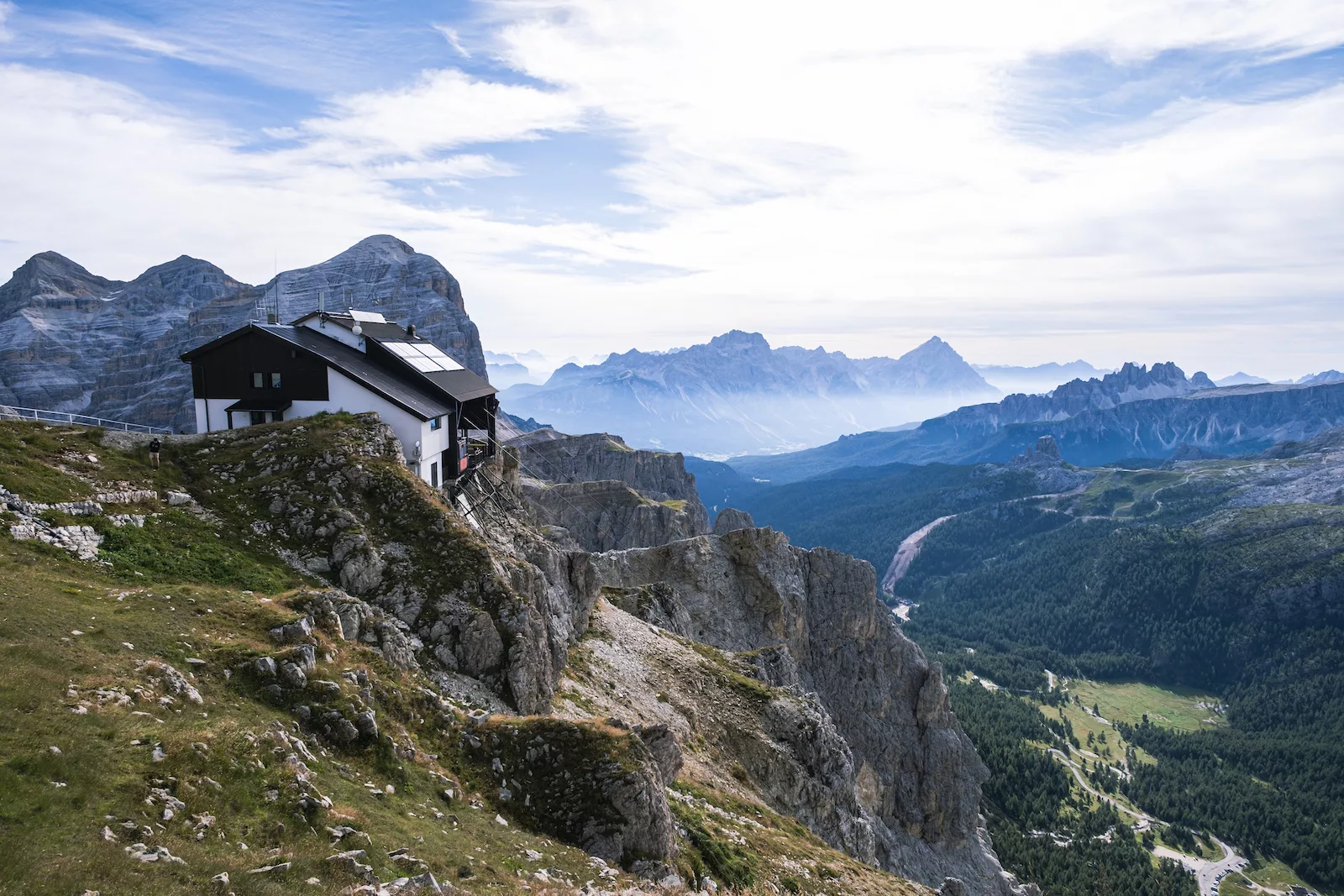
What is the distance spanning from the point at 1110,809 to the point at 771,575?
96.3 metres

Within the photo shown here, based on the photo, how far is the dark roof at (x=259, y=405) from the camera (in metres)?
36.9

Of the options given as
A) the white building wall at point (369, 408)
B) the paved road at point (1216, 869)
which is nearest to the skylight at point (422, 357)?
the white building wall at point (369, 408)

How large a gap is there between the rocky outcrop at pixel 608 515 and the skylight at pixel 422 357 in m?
76.8

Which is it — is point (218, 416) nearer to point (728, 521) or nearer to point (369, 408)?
point (369, 408)

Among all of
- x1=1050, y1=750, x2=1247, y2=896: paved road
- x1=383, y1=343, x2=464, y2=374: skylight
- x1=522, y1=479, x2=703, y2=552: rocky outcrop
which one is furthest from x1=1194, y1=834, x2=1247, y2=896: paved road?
x1=383, y1=343, x2=464, y2=374: skylight

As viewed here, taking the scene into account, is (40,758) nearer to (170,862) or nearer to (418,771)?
(170,862)

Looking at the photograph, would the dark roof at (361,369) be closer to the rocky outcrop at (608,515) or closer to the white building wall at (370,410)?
the white building wall at (370,410)

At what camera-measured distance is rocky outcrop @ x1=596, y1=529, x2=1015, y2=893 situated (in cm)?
6825

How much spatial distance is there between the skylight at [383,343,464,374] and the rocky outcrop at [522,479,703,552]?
76.8 metres

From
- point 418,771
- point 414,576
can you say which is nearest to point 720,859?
point 418,771

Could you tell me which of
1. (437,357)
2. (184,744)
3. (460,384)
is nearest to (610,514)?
(437,357)

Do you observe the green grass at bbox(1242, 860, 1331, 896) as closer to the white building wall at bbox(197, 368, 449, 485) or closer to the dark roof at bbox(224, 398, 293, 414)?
the white building wall at bbox(197, 368, 449, 485)

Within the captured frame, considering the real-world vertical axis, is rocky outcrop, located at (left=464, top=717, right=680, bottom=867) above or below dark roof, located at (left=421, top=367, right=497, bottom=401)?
below

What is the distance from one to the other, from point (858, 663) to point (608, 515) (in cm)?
6201
